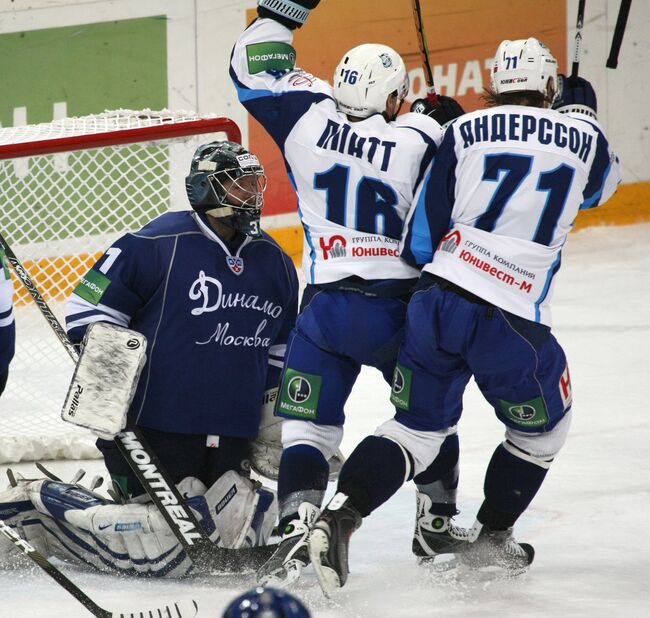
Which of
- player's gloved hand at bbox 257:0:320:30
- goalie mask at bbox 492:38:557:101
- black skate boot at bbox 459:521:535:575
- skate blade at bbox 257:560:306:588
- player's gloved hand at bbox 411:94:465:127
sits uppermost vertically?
player's gloved hand at bbox 257:0:320:30

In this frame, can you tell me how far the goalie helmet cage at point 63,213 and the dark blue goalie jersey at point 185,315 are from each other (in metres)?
0.97

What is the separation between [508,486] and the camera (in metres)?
3.00

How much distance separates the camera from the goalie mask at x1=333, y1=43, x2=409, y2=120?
3012 mm

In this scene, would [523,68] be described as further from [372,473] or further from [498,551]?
[498,551]

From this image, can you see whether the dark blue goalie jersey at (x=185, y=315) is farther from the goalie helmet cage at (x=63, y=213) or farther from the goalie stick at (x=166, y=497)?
the goalie helmet cage at (x=63, y=213)

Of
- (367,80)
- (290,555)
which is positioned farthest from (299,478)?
(367,80)

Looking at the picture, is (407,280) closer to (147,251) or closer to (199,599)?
(147,251)

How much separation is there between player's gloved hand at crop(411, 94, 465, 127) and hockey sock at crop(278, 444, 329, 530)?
92cm

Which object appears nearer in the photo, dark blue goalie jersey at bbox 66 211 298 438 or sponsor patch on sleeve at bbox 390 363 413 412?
sponsor patch on sleeve at bbox 390 363 413 412

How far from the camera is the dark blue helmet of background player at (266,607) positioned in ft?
4.52

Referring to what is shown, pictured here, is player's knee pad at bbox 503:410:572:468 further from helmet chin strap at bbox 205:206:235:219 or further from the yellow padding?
the yellow padding

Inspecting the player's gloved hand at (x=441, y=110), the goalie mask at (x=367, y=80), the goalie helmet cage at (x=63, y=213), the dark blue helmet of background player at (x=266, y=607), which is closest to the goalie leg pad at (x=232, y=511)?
the goalie mask at (x=367, y=80)

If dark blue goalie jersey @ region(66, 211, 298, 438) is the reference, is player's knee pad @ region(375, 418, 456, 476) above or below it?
below

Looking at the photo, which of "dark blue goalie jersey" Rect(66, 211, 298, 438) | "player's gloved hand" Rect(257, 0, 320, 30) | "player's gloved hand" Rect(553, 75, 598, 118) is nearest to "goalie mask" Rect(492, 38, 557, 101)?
"player's gloved hand" Rect(553, 75, 598, 118)
